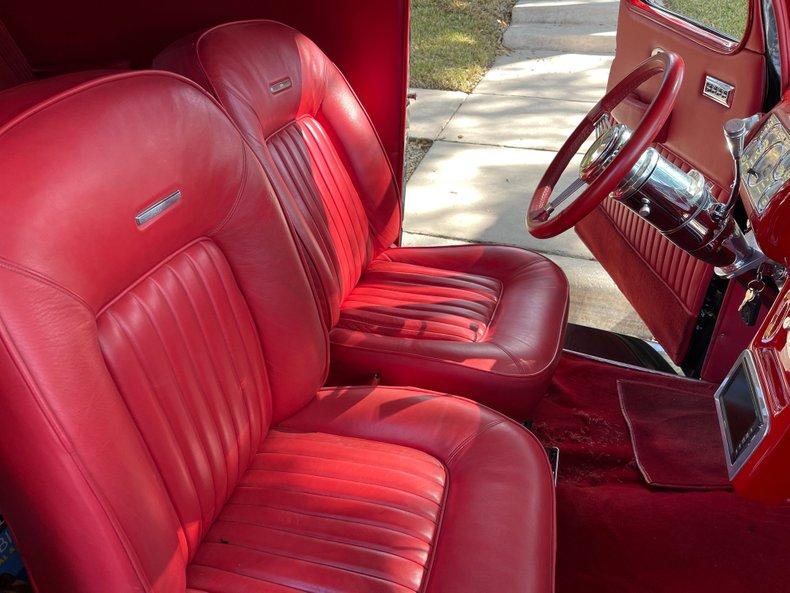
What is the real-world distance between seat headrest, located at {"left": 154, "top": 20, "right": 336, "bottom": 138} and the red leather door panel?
92cm

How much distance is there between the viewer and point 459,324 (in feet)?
5.94

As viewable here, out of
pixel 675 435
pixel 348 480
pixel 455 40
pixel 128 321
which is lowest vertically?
pixel 455 40

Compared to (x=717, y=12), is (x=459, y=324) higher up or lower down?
lower down

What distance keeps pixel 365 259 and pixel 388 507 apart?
3.14 ft

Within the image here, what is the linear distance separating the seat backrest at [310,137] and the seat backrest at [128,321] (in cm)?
35

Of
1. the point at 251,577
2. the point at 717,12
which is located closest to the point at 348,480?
the point at 251,577

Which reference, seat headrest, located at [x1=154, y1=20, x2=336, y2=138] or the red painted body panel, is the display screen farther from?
seat headrest, located at [x1=154, y1=20, x2=336, y2=138]

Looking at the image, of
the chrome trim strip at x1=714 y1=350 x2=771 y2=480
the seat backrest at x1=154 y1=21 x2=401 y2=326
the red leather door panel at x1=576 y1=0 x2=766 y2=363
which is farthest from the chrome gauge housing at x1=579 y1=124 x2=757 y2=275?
the seat backrest at x1=154 y1=21 x2=401 y2=326

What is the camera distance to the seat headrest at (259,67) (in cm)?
148

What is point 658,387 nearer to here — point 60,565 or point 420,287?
point 420,287

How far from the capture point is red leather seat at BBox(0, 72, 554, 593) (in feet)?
2.79

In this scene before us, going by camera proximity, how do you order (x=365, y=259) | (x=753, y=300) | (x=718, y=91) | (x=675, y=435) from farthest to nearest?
1. (x=365, y=259)
2. (x=675, y=435)
3. (x=718, y=91)
4. (x=753, y=300)

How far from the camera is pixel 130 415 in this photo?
996 millimetres

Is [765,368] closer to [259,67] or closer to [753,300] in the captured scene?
[753,300]
